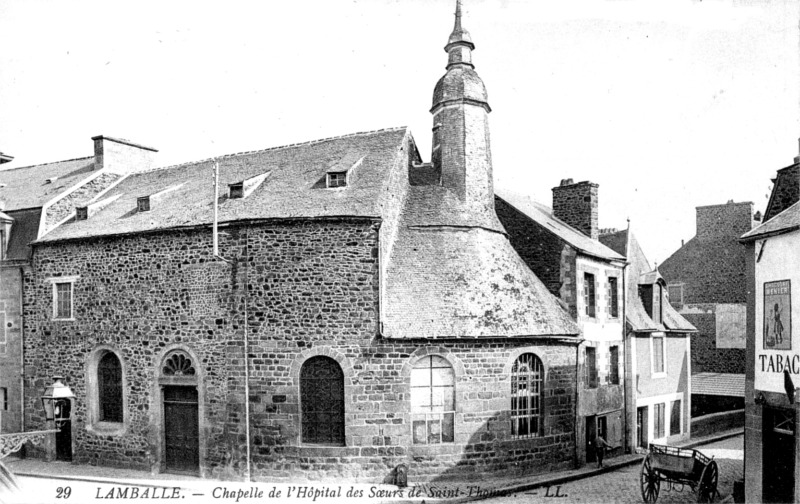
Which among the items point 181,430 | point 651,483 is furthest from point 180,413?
point 651,483

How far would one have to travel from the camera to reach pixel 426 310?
60.2 ft

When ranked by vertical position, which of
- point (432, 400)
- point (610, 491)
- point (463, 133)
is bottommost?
point (610, 491)

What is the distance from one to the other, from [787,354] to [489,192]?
384 inches

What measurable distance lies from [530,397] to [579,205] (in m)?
9.52

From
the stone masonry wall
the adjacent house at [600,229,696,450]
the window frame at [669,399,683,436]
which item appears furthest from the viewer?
the window frame at [669,399,683,436]

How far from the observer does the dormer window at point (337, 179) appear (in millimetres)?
19562

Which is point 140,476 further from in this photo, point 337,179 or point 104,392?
point 337,179

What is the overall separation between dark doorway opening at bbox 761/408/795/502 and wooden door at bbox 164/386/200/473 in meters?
13.8

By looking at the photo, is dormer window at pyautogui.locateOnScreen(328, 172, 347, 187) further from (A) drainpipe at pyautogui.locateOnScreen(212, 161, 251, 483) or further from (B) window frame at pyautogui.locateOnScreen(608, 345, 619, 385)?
(B) window frame at pyautogui.locateOnScreen(608, 345, 619, 385)

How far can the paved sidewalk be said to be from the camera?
17.7 meters

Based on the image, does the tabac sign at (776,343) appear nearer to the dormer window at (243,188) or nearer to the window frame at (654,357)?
the window frame at (654,357)

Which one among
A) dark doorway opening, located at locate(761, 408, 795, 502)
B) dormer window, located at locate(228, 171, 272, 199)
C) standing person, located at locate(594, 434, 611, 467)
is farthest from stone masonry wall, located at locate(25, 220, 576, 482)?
dark doorway opening, located at locate(761, 408, 795, 502)

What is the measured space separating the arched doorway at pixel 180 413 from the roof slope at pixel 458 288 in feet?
19.3

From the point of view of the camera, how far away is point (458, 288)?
18781mm
